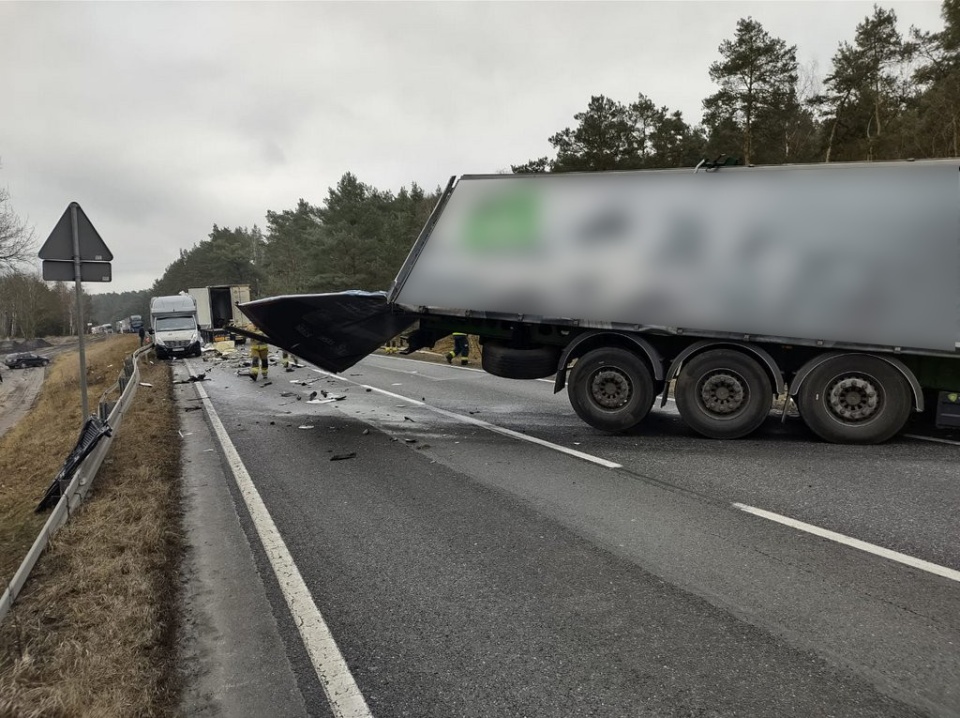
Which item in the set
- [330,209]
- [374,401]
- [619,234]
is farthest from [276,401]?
[330,209]

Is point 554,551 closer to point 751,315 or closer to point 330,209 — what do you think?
point 751,315

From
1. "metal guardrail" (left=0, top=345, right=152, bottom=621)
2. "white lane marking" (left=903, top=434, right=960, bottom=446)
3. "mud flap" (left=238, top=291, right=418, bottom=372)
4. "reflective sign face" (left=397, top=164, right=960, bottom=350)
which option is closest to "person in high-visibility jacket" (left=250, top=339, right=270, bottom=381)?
"mud flap" (left=238, top=291, right=418, bottom=372)

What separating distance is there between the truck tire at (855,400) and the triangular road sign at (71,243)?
25.7 feet

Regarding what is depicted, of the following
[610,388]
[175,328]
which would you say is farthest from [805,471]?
[175,328]

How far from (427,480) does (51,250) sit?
15.3 feet

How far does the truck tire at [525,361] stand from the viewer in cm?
758

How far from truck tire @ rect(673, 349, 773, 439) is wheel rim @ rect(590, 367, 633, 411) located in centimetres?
58

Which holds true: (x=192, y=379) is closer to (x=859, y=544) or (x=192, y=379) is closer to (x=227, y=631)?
(x=227, y=631)

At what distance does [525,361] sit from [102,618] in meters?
5.39

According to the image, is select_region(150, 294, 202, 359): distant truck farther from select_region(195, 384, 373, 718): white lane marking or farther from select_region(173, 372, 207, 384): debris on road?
select_region(195, 384, 373, 718): white lane marking

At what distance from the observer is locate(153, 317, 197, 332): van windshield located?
2423 centimetres

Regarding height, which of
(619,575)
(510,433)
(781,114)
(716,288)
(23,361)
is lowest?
(23,361)

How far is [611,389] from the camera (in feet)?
23.4

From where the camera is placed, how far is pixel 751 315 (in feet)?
20.8
